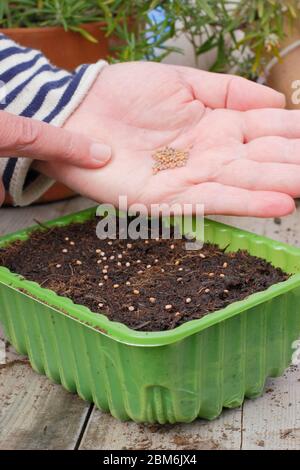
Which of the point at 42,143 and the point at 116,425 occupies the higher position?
the point at 42,143

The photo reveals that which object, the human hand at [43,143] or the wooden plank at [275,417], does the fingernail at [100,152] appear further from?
the wooden plank at [275,417]

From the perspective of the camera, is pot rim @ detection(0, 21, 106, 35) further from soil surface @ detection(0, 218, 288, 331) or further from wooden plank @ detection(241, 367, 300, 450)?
wooden plank @ detection(241, 367, 300, 450)

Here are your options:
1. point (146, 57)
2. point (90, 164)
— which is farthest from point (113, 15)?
point (90, 164)

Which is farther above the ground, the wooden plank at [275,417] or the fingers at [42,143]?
the fingers at [42,143]

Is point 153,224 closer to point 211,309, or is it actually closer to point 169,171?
point 169,171

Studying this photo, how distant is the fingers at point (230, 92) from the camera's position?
1.21 metres

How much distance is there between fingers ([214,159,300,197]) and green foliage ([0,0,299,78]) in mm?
454

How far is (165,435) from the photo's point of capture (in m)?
0.86

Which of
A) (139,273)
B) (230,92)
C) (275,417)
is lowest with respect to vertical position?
(275,417)

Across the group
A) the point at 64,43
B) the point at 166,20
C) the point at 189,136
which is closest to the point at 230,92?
the point at 189,136

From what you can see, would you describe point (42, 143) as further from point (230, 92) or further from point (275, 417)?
point (275, 417)

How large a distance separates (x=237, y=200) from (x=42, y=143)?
31 cm

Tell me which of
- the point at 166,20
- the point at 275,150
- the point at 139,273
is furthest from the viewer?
the point at 166,20

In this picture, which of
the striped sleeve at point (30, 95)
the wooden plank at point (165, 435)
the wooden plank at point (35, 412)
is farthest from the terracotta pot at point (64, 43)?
the wooden plank at point (165, 435)
